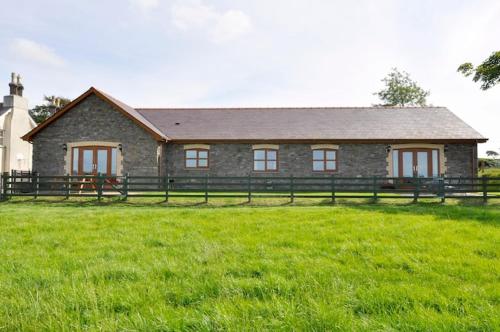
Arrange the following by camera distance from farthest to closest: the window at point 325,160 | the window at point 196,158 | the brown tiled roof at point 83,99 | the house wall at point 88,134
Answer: the window at point 196,158 → the window at point 325,160 → the house wall at point 88,134 → the brown tiled roof at point 83,99

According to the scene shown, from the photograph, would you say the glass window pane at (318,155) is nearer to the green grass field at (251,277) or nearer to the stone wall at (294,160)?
the stone wall at (294,160)

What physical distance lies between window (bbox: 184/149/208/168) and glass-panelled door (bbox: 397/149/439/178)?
11.3m

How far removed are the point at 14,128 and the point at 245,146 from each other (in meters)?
20.9

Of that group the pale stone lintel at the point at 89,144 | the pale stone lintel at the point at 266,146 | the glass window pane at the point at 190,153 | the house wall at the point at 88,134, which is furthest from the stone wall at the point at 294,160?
the pale stone lintel at the point at 89,144

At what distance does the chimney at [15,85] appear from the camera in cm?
2807

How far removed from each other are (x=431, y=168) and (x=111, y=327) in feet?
66.1

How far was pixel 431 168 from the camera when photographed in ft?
63.8

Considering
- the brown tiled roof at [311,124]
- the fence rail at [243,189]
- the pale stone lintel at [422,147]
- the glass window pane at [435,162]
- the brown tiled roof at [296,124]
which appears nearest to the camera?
the fence rail at [243,189]

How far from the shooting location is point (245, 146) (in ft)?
65.2

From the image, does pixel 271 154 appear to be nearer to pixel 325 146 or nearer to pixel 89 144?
pixel 325 146

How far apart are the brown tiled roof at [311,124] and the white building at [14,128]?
12.2 metres

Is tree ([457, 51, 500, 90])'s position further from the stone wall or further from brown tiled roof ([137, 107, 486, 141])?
the stone wall

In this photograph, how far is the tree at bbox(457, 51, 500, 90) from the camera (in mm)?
20625

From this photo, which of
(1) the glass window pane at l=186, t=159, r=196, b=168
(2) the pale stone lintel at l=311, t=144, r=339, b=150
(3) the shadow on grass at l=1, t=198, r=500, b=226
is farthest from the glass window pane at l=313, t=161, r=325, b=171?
Answer: (1) the glass window pane at l=186, t=159, r=196, b=168
